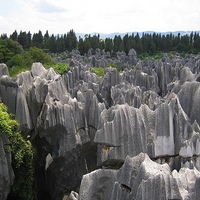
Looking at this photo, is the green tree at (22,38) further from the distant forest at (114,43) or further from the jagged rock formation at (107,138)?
the jagged rock formation at (107,138)

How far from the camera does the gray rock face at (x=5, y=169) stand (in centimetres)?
1309

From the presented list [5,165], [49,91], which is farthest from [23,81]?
[5,165]

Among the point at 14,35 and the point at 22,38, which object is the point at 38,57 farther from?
the point at 14,35

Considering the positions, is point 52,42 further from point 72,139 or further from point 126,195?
point 126,195

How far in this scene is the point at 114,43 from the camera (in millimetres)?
76938

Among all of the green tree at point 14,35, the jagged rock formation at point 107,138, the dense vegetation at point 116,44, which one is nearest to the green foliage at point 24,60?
the jagged rock formation at point 107,138

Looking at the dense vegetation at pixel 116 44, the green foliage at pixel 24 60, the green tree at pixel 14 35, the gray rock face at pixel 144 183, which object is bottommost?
the gray rock face at pixel 144 183

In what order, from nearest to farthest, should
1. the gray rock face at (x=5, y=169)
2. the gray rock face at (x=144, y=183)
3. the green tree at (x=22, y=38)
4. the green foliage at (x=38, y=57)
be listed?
the gray rock face at (x=144, y=183) → the gray rock face at (x=5, y=169) → the green foliage at (x=38, y=57) → the green tree at (x=22, y=38)

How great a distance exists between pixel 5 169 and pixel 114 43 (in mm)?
65973

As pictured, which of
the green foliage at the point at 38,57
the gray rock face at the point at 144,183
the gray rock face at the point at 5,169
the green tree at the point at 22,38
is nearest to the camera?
the gray rock face at the point at 144,183

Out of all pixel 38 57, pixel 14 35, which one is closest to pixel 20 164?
pixel 38 57

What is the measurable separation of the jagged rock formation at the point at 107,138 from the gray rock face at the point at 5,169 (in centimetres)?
206

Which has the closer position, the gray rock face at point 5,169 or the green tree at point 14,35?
the gray rock face at point 5,169

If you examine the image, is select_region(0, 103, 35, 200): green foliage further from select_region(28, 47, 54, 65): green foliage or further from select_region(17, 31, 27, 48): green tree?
select_region(17, 31, 27, 48): green tree
